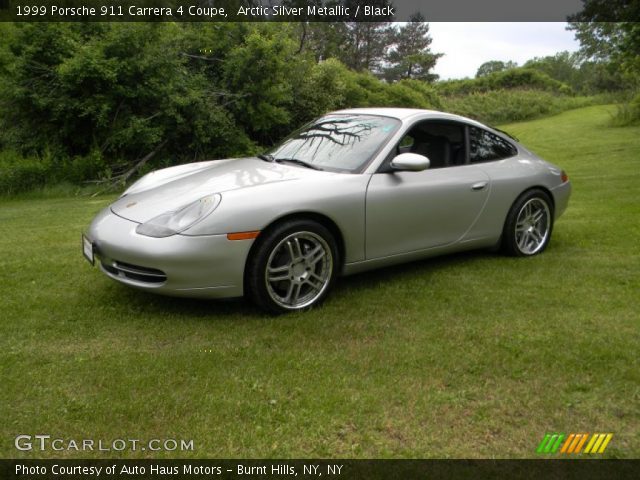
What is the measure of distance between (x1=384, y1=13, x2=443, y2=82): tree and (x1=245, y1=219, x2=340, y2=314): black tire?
1808 inches

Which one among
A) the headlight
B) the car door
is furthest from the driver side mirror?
the headlight

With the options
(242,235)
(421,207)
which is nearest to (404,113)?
(421,207)

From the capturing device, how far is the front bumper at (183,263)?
140 inches

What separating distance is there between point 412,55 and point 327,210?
4708 cm

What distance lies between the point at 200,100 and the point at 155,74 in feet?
3.44

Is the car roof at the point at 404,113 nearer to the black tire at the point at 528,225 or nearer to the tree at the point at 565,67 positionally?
the black tire at the point at 528,225

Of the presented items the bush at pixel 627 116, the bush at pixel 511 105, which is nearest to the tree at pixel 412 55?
the bush at pixel 511 105

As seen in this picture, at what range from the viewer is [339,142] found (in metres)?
4.61

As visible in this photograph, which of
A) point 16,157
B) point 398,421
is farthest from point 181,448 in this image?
point 16,157

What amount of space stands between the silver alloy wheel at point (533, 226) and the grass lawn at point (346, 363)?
11.5 inches

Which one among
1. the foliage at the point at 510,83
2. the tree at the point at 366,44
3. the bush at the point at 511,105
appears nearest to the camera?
the bush at the point at 511,105

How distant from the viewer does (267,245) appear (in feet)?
12.1

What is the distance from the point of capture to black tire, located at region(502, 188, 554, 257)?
5160mm

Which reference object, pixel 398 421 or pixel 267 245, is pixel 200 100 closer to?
pixel 267 245
